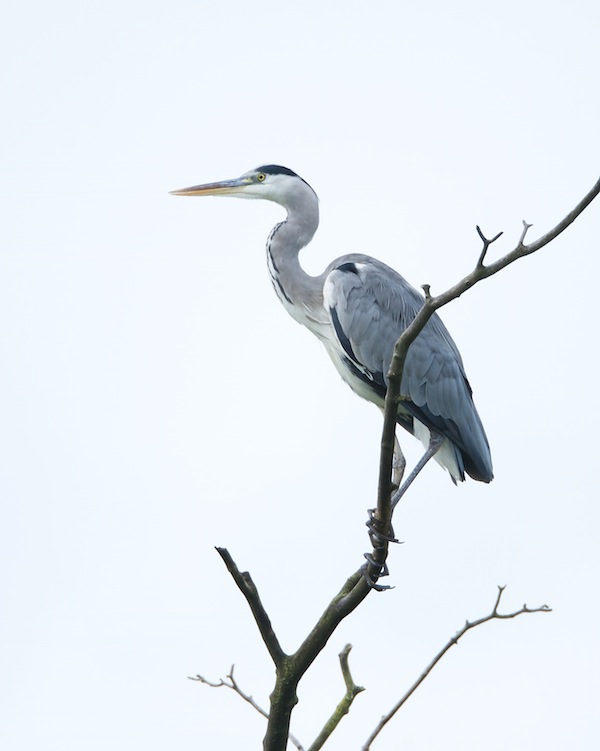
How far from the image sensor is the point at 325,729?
3836 millimetres

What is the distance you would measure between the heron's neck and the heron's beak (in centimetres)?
45

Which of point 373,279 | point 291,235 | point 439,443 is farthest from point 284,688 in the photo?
point 291,235

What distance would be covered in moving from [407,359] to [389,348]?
13 centimetres

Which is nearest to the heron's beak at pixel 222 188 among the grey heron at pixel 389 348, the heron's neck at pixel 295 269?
the heron's neck at pixel 295 269

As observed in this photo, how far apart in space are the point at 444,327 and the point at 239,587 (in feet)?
10.3

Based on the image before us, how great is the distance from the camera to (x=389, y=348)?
609 cm

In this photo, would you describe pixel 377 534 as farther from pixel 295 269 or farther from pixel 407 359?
pixel 295 269

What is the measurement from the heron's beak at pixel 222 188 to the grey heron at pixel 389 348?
935 mm

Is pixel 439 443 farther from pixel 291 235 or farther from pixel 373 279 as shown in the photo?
pixel 291 235

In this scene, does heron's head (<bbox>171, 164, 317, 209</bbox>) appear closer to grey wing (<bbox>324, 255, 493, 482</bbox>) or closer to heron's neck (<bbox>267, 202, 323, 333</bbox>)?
heron's neck (<bbox>267, 202, 323, 333</bbox>)

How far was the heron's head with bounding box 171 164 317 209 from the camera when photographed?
7.02 meters

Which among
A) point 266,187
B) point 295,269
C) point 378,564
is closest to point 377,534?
point 378,564

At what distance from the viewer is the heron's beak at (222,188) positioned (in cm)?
730

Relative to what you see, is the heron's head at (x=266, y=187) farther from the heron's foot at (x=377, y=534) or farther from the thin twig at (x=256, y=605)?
the thin twig at (x=256, y=605)
